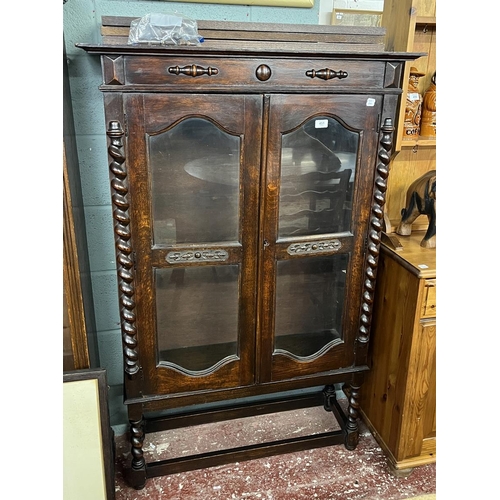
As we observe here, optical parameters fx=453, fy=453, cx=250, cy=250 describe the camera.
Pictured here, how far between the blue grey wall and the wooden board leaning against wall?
0.98ft

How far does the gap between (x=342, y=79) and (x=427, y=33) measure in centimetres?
57

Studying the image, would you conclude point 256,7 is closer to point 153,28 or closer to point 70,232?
point 153,28

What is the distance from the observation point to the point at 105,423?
1.49m

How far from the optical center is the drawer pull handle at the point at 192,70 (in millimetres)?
1269

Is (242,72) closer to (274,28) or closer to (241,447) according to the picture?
(274,28)

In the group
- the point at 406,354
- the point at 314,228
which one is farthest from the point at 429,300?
the point at 314,228

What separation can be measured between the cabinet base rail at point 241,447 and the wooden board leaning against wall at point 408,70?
2.89 ft

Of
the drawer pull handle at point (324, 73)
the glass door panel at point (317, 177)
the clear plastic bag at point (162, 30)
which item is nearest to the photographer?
the clear plastic bag at point (162, 30)

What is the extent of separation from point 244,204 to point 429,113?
843 mm

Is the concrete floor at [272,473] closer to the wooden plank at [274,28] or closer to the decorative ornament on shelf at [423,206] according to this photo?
the decorative ornament on shelf at [423,206]

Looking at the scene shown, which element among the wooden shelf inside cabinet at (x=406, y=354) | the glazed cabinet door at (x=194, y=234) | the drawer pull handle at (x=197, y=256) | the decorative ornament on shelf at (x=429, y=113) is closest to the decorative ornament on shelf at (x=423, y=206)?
the wooden shelf inside cabinet at (x=406, y=354)

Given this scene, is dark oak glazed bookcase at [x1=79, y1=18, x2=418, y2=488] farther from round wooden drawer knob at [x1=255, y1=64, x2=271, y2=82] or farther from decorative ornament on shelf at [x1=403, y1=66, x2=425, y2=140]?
decorative ornament on shelf at [x1=403, y1=66, x2=425, y2=140]

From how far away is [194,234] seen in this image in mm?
1486

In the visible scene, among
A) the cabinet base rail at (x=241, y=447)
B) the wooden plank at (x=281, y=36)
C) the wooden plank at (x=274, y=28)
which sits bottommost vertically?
the cabinet base rail at (x=241, y=447)
